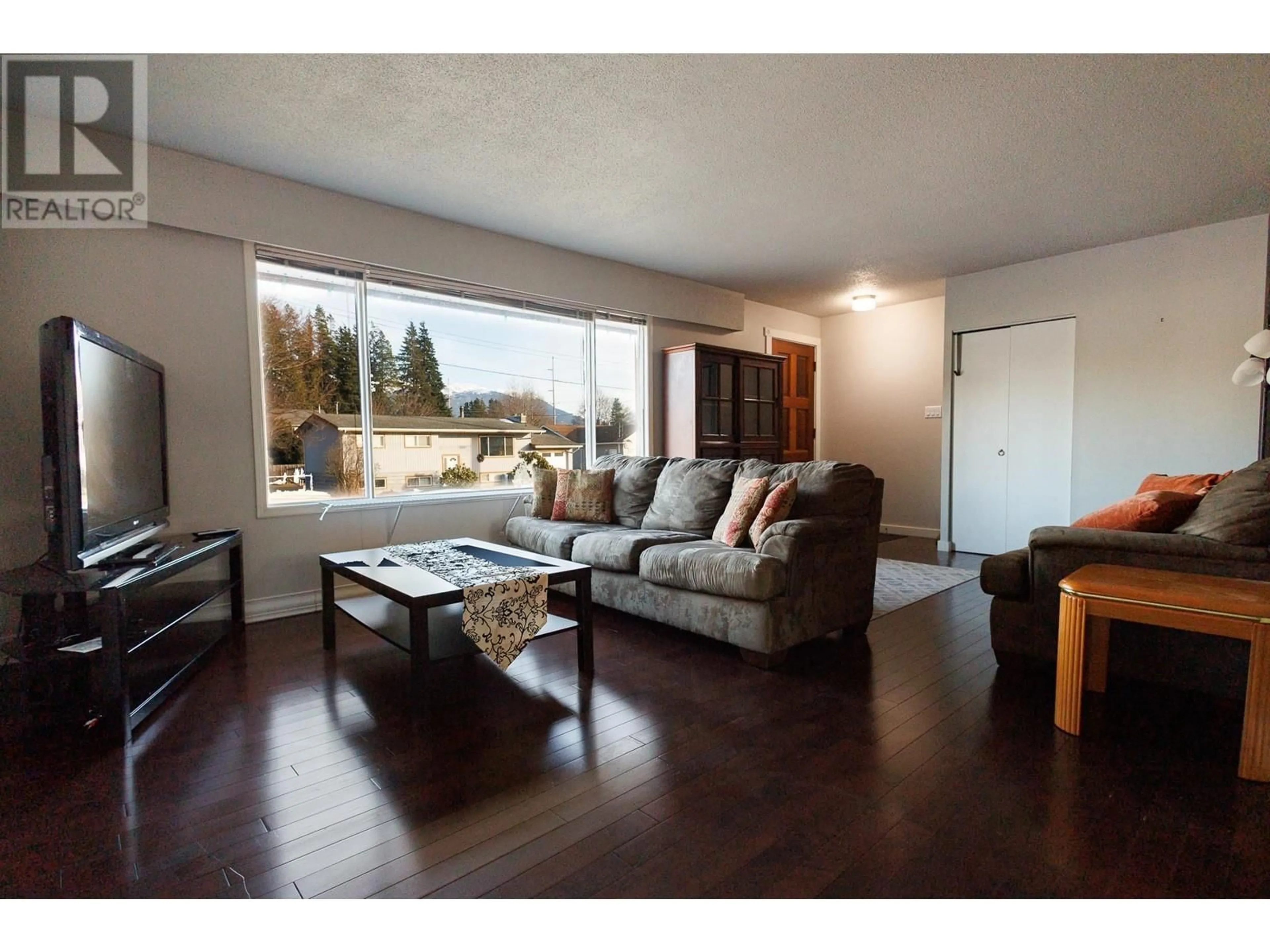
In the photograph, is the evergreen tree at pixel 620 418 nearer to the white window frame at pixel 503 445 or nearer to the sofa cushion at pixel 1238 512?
the white window frame at pixel 503 445

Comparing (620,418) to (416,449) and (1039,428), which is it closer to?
(416,449)

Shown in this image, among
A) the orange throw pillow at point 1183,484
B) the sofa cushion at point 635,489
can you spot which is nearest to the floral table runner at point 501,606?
the sofa cushion at point 635,489

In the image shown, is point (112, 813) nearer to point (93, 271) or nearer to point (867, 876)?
point (867, 876)

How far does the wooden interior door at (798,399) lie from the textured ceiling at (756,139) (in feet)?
7.89

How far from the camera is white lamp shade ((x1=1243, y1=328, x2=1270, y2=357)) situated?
10.8 feet

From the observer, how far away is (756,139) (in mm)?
2922

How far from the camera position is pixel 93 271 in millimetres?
2957

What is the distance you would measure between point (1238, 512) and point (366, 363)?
14.4 ft

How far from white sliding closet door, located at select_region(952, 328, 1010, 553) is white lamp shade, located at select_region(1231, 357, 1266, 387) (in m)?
1.74

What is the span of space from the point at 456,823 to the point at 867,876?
3.24 feet

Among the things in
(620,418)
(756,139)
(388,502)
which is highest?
(756,139)

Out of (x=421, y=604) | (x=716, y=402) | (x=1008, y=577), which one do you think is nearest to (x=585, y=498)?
(x=716, y=402)

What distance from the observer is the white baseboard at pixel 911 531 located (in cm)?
639
